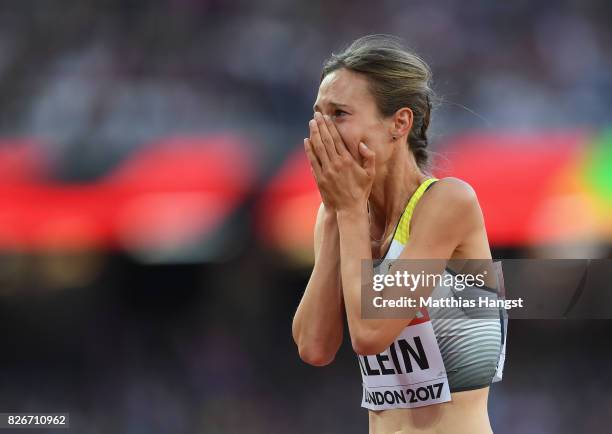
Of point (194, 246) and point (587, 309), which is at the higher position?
point (194, 246)

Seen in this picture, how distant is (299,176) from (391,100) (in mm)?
4740

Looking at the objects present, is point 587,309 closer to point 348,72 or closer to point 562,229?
point 348,72

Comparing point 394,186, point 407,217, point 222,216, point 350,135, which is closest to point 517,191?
point 222,216

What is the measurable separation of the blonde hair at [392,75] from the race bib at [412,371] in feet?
2.49

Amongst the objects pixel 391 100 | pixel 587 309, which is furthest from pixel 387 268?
pixel 587 309

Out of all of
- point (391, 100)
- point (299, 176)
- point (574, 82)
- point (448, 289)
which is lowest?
point (448, 289)

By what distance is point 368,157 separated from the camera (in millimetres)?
3115

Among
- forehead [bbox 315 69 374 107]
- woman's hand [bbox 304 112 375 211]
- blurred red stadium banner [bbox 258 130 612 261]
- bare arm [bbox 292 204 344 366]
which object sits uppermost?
blurred red stadium banner [bbox 258 130 612 261]

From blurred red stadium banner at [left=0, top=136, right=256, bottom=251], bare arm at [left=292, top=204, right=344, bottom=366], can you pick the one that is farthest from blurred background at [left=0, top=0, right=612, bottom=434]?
bare arm at [left=292, top=204, right=344, bottom=366]

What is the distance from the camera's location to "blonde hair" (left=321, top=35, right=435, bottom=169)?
3.17 m

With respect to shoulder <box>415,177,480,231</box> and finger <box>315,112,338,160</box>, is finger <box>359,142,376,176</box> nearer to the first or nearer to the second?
finger <box>315,112,338,160</box>

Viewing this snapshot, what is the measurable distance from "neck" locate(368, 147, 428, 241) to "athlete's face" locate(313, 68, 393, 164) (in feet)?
0.30

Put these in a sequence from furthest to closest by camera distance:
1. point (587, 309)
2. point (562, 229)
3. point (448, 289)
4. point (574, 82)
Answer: point (574, 82) → point (562, 229) → point (587, 309) → point (448, 289)

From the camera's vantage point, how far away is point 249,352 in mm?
8070
